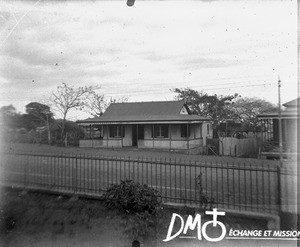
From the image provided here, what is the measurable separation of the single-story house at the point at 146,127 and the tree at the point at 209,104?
1.52 m

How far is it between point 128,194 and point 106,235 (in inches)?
34.9

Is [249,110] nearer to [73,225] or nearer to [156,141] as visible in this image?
[156,141]

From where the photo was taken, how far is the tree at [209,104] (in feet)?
62.4

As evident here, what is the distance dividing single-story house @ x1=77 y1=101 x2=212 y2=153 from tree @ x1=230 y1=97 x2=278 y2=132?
8.38ft

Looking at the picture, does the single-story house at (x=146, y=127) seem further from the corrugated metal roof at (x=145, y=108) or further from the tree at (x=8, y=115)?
the tree at (x=8, y=115)

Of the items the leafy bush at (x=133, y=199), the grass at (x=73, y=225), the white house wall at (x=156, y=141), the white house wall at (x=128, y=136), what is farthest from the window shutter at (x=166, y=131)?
the leafy bush at (x=133, y=199)

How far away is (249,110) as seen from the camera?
1542 cm

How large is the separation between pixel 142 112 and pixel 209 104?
22.3ft

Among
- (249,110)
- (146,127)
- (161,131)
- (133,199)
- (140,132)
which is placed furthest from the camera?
(140,132)

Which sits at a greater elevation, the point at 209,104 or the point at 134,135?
the point at 209,104

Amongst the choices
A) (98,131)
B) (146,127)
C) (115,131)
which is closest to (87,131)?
(98,131)

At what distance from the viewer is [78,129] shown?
1546 cm

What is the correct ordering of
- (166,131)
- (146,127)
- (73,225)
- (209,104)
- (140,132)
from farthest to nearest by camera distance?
1. (209,104)
2. (140,132)
3. (146,127)
4. (166,131)
5. (73,225)

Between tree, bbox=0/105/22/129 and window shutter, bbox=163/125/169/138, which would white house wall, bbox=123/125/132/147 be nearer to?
window shutter, bbox=163/125/169/138
